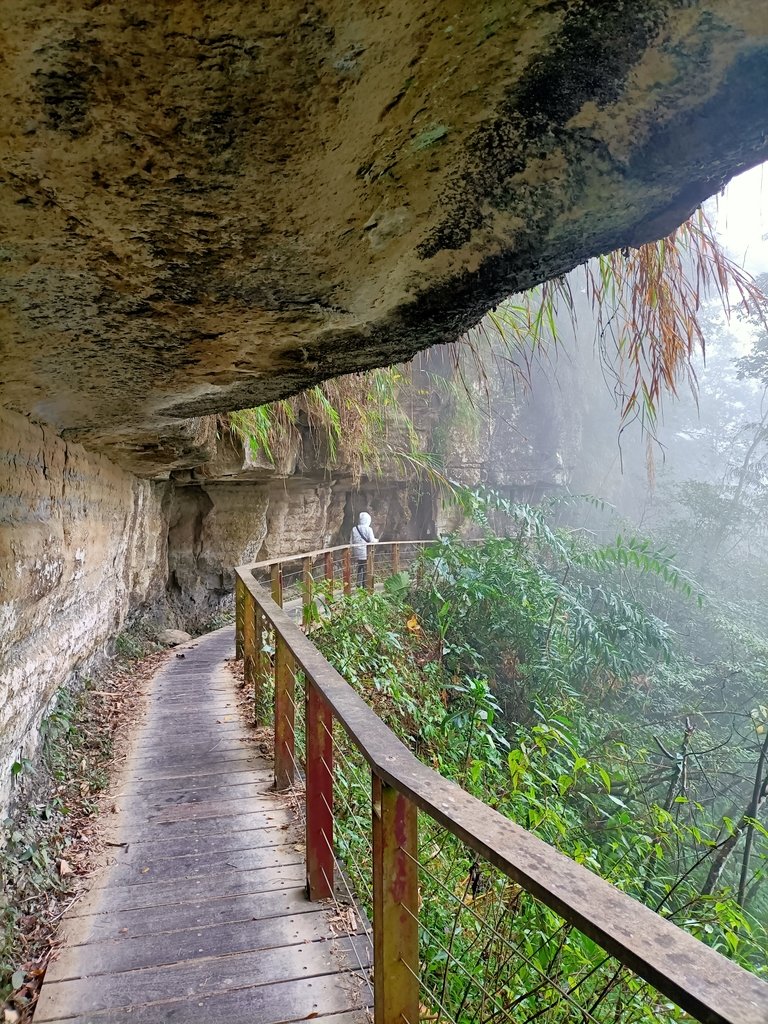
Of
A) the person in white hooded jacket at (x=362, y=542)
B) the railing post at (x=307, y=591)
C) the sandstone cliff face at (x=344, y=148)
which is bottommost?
the railing post at (x=307, y=591)

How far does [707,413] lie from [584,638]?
106 feet

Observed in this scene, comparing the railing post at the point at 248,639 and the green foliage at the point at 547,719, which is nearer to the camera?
the green foliage at the point at 547,719

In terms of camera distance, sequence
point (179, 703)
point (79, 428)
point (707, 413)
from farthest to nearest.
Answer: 1. point (707, 413)
2. point (179, 703)
3. point (79, 428)

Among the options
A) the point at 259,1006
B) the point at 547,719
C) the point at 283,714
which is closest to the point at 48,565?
the point at 283,714

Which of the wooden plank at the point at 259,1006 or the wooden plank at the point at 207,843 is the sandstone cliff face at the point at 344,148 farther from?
the wooden plank at the point at 207,843

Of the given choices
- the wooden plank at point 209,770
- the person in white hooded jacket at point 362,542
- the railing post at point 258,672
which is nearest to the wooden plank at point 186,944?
the wooden plank at point 209,770

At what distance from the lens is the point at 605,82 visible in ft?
3.16

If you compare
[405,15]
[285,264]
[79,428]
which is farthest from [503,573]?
[405,15]

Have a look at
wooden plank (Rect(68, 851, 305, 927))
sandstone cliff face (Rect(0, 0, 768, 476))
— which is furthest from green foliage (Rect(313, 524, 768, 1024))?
sandstone cliff face (Rect(0, 0, 768, 476))

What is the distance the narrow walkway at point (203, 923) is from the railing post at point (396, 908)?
56 cm

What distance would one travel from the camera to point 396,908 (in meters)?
1.55

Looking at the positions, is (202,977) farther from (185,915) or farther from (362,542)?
(362,542)

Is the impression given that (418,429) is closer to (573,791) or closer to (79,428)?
(573,791)

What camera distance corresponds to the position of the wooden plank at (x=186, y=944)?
2229mm
